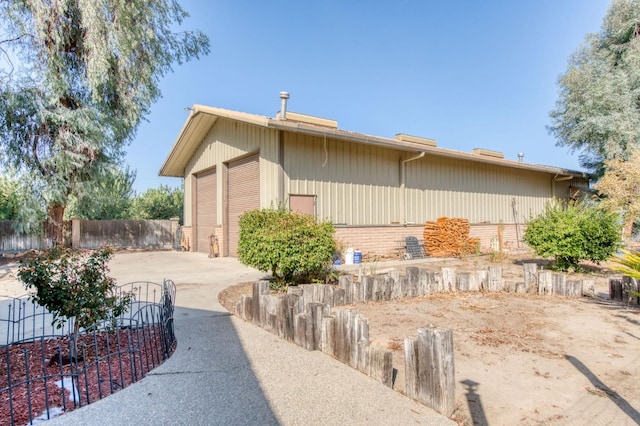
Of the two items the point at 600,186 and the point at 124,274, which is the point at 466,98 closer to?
the point at 600,186

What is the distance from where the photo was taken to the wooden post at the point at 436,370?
8.54ft

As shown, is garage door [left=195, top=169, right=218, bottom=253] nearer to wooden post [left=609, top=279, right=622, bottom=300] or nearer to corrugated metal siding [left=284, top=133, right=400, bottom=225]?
corrugated metal siding [left=284, top=133, right=400, bottom=225]

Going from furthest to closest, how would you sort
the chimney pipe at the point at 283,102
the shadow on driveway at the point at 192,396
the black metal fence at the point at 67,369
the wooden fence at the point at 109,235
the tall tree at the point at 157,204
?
1. the tall tree at the point at 157,204
2. the wooden fence at the point at 109,235
3. the chimney pipe at the point at 283,102
4. the black metal fence at the point at 67,369
5. the shadow on driveway at the point at 192,396

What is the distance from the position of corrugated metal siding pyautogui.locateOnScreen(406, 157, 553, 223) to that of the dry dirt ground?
8.22 m

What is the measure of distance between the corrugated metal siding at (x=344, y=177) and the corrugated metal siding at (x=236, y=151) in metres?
0.45

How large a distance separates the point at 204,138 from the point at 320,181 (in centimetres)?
679

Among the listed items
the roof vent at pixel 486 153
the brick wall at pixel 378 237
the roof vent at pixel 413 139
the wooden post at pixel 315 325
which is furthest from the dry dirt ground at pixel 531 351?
the roof vent at pixel 486 153

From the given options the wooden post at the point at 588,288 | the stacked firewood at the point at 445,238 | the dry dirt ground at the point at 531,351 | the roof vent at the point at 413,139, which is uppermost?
the roof vent at the point at 413,139

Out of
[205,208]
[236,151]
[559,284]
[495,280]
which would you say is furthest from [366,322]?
[205,208]

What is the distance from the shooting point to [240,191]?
13250 millimetres

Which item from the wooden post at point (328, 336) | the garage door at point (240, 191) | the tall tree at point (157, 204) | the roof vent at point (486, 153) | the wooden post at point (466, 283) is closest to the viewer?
the wooden post at point (328, 336)

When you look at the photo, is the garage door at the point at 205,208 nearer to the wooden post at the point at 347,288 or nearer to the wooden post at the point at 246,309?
the wooden post at the point at 347,288

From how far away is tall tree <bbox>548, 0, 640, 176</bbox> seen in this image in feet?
54.7

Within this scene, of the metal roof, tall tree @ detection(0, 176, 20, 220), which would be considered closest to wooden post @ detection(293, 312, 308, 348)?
the metal roof
